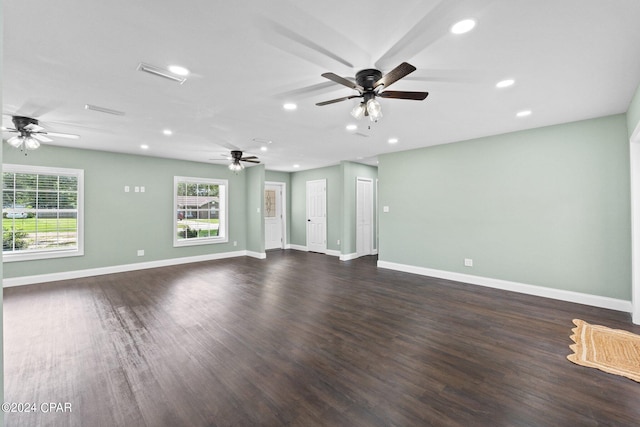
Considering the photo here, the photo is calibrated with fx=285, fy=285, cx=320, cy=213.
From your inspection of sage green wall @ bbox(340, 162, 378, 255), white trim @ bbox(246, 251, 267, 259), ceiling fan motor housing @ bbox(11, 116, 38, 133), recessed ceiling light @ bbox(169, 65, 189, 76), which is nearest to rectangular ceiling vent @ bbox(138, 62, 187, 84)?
recessed ceiling light @ bbox(169, 65, 189, 76)

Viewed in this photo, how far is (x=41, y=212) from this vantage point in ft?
17.5

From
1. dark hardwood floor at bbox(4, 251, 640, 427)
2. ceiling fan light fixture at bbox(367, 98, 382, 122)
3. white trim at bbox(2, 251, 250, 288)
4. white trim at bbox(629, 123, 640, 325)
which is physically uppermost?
ceiling fan light fixture at bbox(367, 98, 382, 122)

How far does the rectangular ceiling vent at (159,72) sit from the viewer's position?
253cm

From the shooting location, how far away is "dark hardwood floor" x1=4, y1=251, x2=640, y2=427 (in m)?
2.02

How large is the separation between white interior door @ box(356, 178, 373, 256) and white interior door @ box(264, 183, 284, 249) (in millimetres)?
2843

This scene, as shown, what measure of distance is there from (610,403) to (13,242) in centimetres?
829

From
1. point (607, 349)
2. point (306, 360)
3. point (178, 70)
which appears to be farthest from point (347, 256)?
point (178, 70)

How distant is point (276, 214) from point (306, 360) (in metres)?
7.02

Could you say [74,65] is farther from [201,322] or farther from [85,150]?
[85,150]

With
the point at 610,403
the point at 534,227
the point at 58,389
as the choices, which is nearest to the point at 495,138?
the point at 534,227

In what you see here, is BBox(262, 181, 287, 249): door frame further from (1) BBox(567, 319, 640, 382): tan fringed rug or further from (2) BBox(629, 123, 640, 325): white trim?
(2) BBox(629, 123, 640, 325): white trim

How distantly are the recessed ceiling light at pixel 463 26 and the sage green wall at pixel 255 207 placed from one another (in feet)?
20.4

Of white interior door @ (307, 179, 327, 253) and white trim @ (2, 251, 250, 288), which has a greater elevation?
white interior door @ (307, 179, 327, 253)

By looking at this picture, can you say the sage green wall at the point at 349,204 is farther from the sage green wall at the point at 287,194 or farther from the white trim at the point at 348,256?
the sage green wall at the point at 287,194
